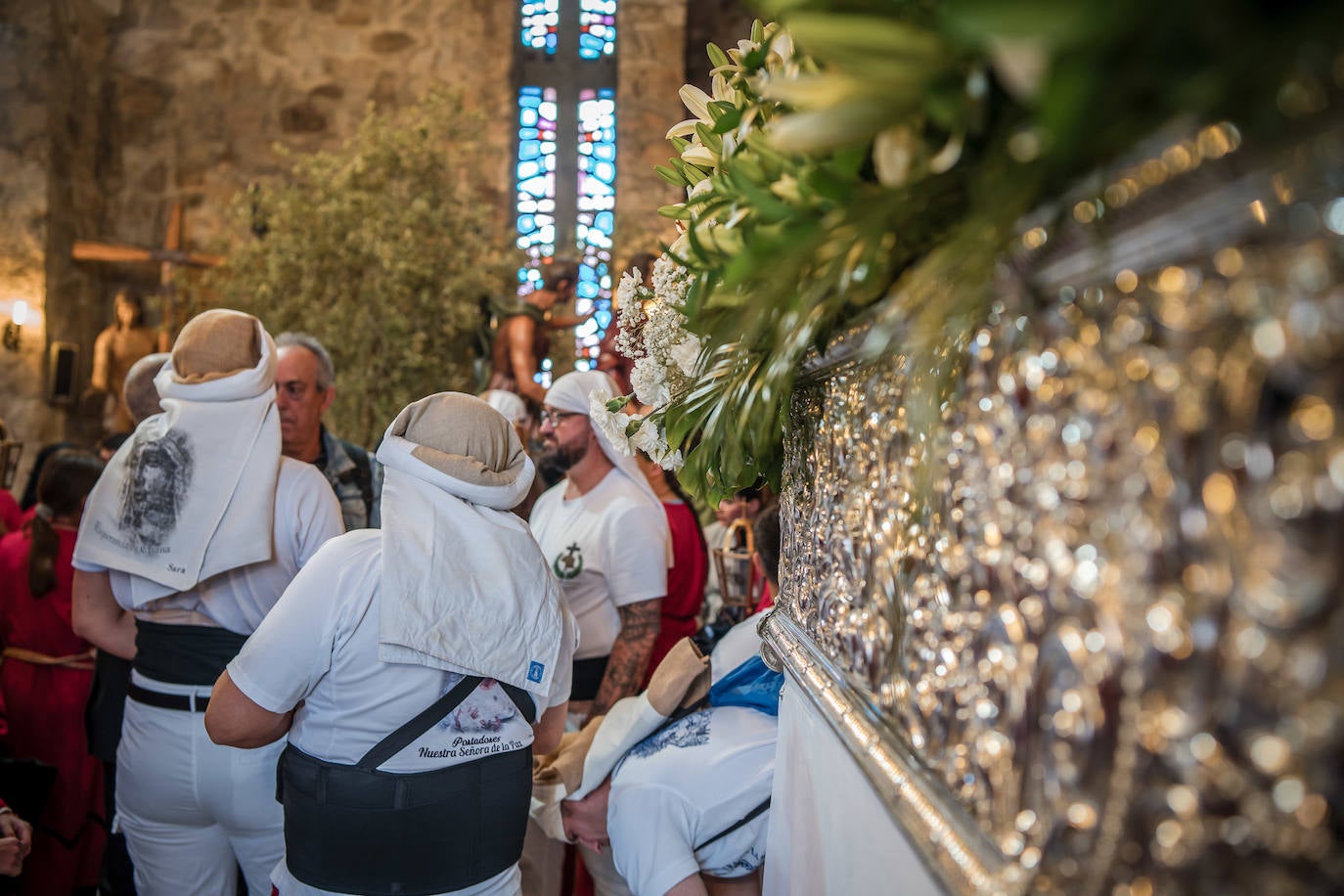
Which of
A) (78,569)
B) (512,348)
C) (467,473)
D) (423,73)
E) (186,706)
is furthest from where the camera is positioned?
(423,73)

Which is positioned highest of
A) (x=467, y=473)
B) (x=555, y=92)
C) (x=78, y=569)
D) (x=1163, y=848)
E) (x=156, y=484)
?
(x=555, y=92)

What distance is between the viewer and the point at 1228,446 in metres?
0.45

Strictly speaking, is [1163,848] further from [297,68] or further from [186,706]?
[297,68]

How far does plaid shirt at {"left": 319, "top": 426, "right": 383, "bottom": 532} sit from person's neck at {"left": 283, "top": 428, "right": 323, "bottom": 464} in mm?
28

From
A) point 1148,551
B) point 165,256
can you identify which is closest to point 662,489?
point 1148,551

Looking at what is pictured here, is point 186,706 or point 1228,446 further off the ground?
point 1228,446

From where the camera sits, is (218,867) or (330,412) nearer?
(218,867)

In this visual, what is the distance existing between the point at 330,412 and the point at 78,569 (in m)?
4.83

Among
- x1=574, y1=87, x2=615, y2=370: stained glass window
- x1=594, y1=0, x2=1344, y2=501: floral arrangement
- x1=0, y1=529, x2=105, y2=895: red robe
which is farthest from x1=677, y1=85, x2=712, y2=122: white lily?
x1=574, y1=87, x2=615, y2=370: stained glass window

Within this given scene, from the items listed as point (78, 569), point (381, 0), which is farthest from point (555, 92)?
point (78, 569)

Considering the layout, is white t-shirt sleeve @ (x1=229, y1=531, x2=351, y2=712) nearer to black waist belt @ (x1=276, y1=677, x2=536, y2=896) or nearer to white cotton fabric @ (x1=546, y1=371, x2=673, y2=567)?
black waist belt @ (x1=276, y1=677, x2=536, y2=896)

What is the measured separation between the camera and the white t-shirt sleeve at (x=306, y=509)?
2492 millimetres

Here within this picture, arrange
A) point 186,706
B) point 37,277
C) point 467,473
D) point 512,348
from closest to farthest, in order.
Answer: point 467,473
point 186,706
point 512,348
point 37,277

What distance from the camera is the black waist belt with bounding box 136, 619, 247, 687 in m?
2.38
